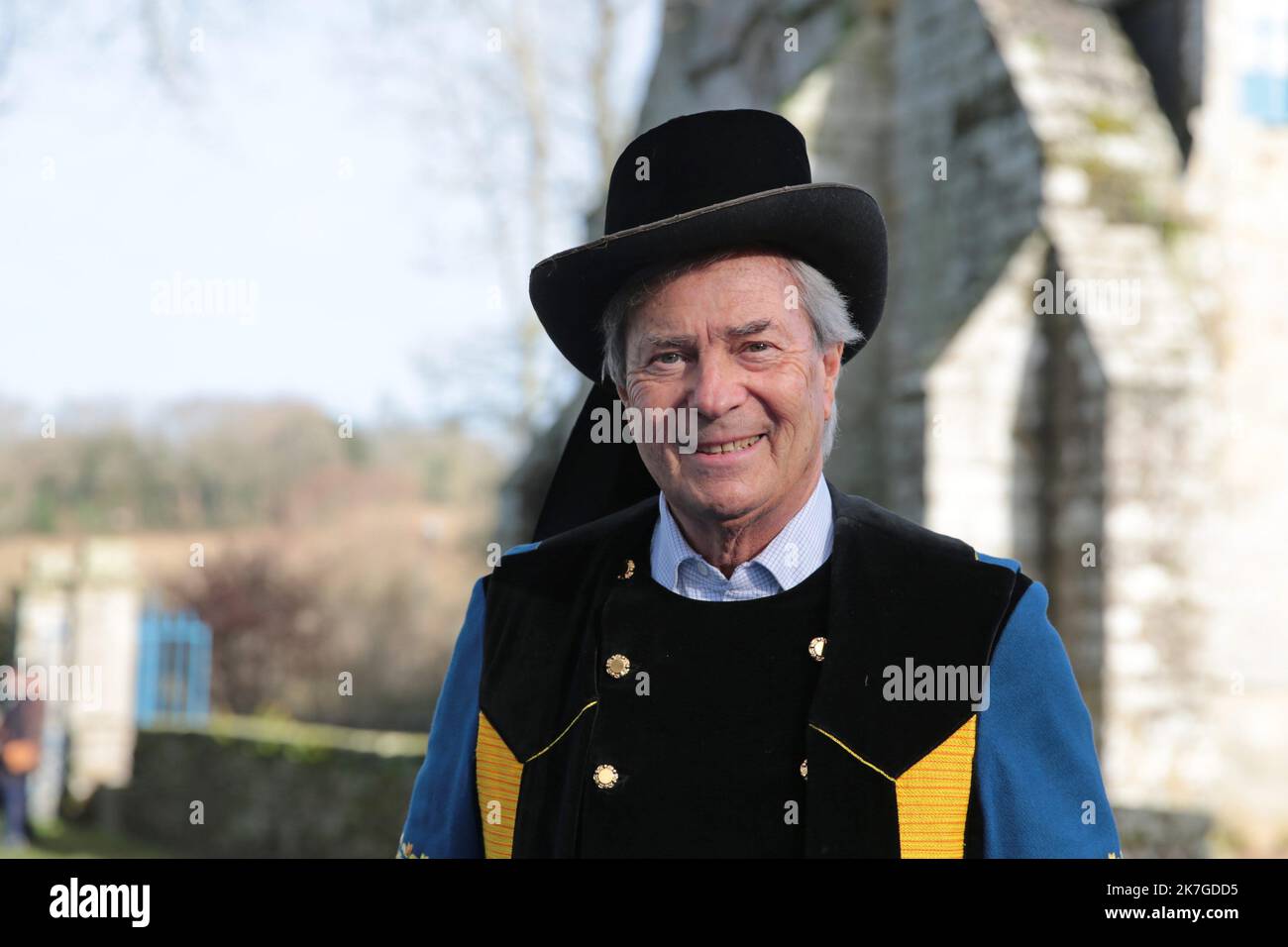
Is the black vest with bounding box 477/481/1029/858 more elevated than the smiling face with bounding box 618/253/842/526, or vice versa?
the smiling face with bounding box 618/253/842/526

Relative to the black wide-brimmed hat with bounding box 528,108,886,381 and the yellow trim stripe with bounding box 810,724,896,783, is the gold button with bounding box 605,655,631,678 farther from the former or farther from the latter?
the black wide-brimmed hat with bounding box 528,108,886,381

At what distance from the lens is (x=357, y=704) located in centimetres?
2152

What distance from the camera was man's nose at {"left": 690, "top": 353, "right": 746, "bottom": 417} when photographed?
2.31 m

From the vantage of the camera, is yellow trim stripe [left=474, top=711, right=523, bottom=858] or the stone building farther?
the stone building

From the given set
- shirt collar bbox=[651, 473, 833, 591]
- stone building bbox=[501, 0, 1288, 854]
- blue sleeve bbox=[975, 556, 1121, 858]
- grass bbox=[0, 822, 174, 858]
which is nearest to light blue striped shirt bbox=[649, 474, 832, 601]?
shirt collar bbox=[651, 473, 833, 591]

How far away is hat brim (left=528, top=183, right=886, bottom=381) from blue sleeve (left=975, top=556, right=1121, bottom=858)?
71 centimetres

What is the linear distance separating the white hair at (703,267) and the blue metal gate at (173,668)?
529 inches

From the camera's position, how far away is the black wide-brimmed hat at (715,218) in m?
2.37

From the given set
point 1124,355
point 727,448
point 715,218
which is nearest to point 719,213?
point 715,218

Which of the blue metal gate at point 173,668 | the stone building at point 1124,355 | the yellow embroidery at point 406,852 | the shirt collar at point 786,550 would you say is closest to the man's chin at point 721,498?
the shirt collar at point 786,550

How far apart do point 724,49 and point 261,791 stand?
30.4 feet

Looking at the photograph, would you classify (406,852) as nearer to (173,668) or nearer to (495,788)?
(495,788)

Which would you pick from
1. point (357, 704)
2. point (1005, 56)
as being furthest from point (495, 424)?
point (1005, 56)

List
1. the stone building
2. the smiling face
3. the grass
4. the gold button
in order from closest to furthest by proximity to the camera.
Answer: the smiling face
the gold button
the stone building
the grass
